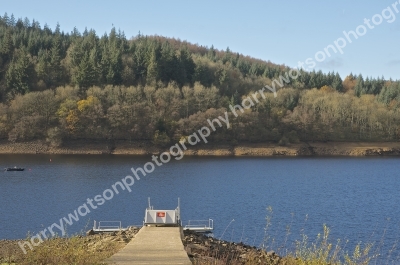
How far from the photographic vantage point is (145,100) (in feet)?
349

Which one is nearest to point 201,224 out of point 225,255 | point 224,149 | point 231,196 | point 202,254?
point 231,196

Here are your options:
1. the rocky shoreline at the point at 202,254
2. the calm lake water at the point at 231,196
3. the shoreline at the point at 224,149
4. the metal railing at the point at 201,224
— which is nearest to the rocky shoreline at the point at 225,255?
the rocky shoreline at the point at 202,254

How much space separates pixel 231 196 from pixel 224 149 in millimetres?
52681

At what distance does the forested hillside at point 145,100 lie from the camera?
97.5m

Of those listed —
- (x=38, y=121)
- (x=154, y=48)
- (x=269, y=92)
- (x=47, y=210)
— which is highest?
(x=154, y=48)

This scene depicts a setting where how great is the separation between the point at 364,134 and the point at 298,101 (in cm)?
1907

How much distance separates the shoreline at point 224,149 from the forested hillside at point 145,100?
5.59ft

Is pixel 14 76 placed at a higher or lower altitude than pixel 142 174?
higher

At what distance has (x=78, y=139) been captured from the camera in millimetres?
97688

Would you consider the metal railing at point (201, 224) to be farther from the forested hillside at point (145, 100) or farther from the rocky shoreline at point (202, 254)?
the forested hillside at point (145, 100)

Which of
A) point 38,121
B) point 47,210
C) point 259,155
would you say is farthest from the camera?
point 259,155

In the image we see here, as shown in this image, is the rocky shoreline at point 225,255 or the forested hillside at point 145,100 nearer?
the rocky shoreline at point 225,255

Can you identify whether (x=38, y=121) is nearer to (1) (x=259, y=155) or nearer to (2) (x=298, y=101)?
(1) (x=259, y=155)

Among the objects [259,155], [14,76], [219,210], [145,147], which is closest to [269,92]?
[259,155]
